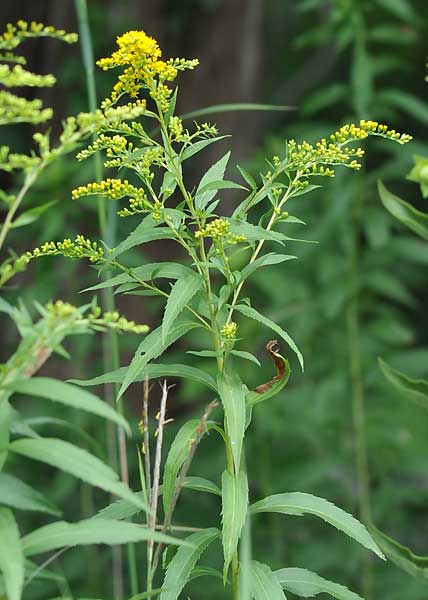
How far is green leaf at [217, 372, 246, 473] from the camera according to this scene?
4.66 ft

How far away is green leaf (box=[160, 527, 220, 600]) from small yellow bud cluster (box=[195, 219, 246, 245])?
43 cm

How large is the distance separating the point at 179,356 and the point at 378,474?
86 cm

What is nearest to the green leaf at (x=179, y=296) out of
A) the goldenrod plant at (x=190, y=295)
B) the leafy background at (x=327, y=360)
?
the goldenrod plant at (x=190, y=295)

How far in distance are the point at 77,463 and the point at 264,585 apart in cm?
44

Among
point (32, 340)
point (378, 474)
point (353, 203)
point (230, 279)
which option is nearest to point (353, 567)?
point (378, 474)

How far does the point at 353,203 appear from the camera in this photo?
3643 millimetres

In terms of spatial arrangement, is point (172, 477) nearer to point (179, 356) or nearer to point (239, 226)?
point (239, 226)

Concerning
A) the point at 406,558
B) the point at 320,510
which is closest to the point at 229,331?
the point at 320,510

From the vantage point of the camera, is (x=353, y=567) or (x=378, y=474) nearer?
(x=353, y=567)

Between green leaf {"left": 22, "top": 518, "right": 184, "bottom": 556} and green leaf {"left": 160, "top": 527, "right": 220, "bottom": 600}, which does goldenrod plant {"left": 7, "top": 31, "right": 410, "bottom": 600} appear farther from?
green leaf {"left": 22, "top": 518, "right": 184, "bottom": 556}

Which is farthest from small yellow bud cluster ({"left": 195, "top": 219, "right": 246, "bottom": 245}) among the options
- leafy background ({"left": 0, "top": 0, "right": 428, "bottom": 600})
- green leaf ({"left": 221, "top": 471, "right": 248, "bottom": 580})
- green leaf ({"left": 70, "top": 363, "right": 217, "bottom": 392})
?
leafy background ({"left": 0, "top": 0, "right": 428, "bottom": 600})

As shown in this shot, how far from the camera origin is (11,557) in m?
1.13

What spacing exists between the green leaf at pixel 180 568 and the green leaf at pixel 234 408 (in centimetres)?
15

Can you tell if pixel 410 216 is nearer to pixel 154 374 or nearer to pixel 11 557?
pixel 154 374
